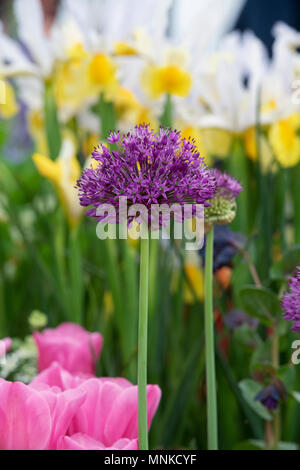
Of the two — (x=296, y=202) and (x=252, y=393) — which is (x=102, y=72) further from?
(x=252, y=393)

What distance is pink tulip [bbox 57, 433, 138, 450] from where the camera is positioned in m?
0.17

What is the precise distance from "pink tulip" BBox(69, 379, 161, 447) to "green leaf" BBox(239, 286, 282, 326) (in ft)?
0.22

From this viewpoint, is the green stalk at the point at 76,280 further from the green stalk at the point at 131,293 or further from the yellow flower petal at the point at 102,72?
the yellow flower petal at the point at 102,72

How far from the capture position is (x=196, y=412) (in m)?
0.34

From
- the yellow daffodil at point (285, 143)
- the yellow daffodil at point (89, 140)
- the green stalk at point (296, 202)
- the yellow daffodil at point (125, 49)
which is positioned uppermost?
the yellow daffodil at point (125, 49)

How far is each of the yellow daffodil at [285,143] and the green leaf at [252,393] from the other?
197 mm

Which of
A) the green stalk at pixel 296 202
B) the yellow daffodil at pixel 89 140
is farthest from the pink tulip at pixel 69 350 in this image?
the yellow daffodil at pixel 89 140

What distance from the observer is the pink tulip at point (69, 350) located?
0.28 m

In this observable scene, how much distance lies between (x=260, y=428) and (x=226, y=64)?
0.30 m

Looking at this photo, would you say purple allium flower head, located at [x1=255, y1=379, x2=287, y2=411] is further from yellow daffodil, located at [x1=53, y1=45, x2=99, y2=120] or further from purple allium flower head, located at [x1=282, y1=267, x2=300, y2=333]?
yellow daffodil, located at [x1=53, y1=45, x2=99, y2=120]

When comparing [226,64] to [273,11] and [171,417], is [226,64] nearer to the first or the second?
[171,417]

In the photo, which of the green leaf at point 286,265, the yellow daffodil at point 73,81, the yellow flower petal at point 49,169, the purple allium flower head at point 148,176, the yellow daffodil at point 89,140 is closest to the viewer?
the purple allium flower head at point 148,176

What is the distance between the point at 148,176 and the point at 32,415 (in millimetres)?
76

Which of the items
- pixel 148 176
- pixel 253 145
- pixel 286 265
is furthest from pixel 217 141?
pixel 148 176
